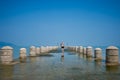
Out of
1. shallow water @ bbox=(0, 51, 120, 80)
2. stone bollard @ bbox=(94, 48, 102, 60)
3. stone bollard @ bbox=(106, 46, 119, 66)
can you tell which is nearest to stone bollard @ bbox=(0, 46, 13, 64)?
shallow water @ bbox=(0, 51, 120, 80)

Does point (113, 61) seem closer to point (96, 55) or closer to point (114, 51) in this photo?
point (114, 51)

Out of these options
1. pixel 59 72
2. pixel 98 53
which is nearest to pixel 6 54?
pixel 59 72

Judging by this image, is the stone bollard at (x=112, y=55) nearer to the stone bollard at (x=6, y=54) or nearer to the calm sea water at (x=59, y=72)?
the calm sea water at (x=59, y=72)

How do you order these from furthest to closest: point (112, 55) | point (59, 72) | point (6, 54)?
point (6, 54)
point (112, 55)
point (59, 72)

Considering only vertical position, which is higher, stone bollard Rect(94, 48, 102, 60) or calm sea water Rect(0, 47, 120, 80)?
stone bollard Rect(94, 48, 102, 60)

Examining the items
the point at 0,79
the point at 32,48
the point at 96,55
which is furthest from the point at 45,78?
the point at 32,48

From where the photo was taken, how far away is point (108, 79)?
997 centimetres

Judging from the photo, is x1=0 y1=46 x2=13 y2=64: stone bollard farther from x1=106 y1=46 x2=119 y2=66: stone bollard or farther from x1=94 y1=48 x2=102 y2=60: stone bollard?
x1=94 y1=48 x2=102 y2=60: stone bollard

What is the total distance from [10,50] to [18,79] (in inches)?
345

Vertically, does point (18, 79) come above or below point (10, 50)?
below

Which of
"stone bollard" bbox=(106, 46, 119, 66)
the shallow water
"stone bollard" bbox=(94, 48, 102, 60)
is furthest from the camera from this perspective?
"stone bollard" bbox=(94, 48, 102, 60)

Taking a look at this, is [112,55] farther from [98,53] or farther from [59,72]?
[59,72]

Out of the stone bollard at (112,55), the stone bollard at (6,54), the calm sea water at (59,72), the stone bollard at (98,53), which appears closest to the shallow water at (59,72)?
the calm sea water at (59,72)

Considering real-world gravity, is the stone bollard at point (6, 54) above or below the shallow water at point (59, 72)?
above
